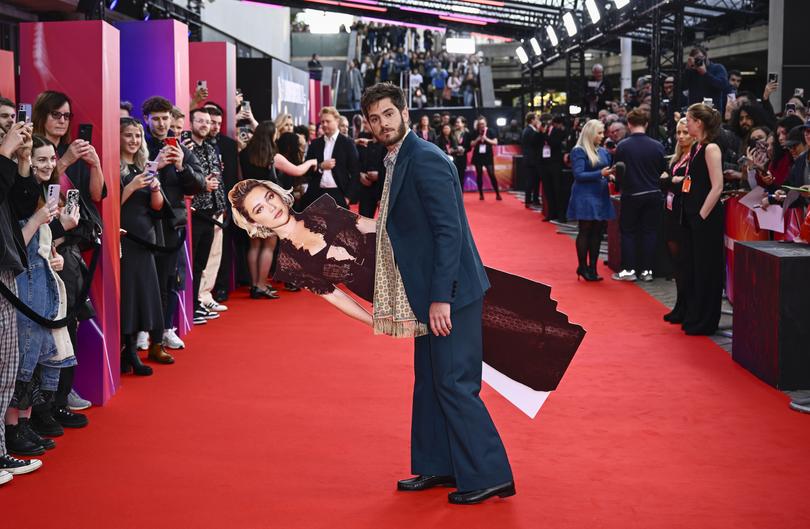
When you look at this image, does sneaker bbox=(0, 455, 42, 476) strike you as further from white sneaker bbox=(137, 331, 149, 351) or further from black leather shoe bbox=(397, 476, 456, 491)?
white sneaker bbox=(137, 331, 149, 351)

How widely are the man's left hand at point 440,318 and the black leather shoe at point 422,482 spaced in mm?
668

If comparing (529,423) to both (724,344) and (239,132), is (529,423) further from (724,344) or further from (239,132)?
(239,132)

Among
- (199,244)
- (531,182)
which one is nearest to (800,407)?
(199,244)

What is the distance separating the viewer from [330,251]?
3.68 metres

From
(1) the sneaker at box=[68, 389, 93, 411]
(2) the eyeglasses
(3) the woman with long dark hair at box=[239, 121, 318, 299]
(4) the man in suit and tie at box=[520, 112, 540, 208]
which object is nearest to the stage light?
(4) the man in suit and tie at box=[520, 112, 540, 208]

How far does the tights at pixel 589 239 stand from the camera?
9.30 meters

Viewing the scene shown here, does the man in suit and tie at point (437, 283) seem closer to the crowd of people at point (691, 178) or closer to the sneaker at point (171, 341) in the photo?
the crowd of people at point (691, 178)

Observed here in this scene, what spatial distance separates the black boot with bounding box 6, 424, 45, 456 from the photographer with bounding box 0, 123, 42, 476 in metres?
0.11

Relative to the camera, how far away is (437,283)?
11.2 ft

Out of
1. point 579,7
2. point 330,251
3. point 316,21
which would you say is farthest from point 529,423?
point 316,21

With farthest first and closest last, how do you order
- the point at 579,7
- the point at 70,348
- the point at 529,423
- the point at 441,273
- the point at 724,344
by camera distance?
the point at 579,7 → the point at 724,344 → the point at 529,423 → the point at 70,348 → the point at 441,273

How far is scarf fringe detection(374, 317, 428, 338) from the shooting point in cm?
352

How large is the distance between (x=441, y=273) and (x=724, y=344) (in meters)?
3.78

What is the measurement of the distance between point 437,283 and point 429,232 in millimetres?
204
